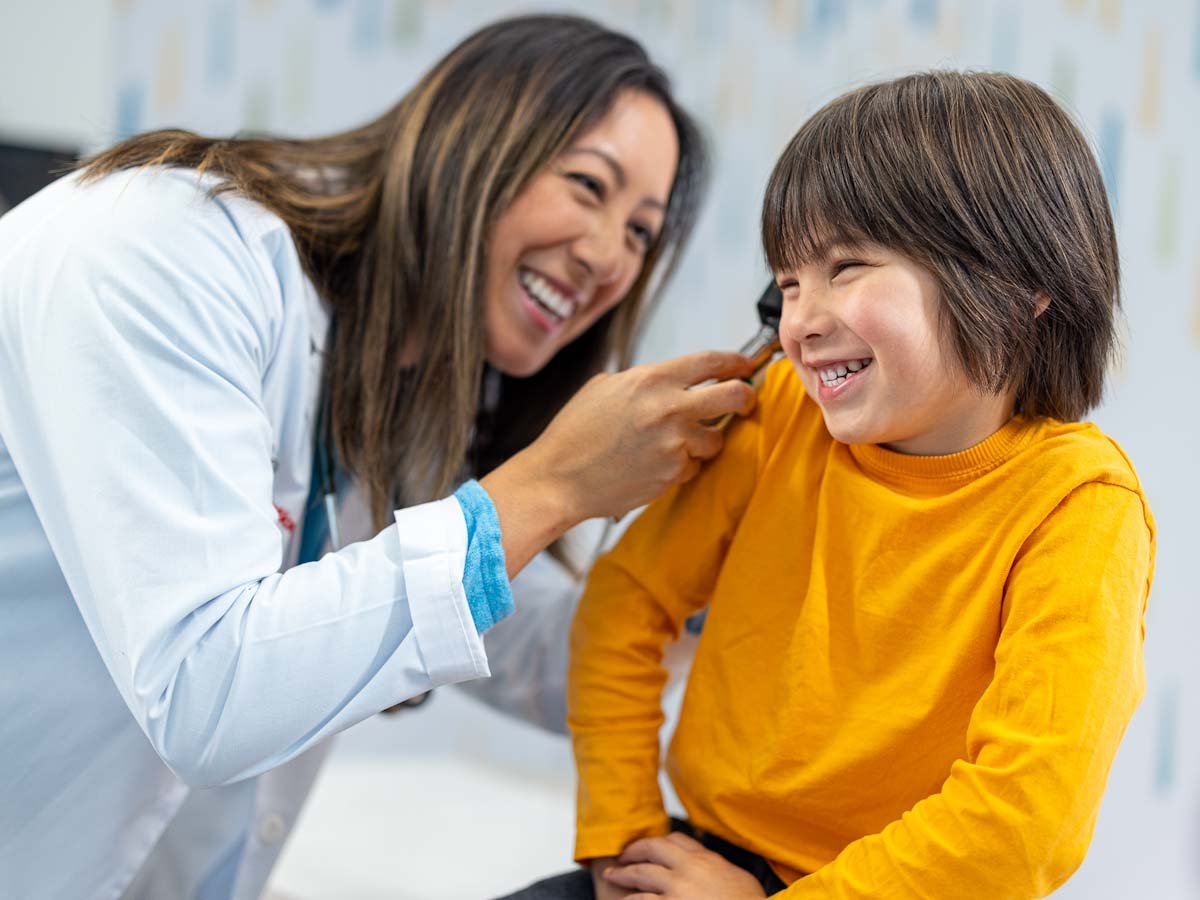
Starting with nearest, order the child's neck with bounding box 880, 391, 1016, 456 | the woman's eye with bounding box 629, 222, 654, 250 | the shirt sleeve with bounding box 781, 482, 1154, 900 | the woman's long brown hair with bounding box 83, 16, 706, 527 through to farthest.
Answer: the shirt sleeve with bounding box 781, 482, 1154, 900 → the child's neck with bounding box 880, 391, 1016, 456 → the woman's long brown hair with bounding box 83, 16, 706, 527 → the woman's eye with bounding box 629, 222, 654, 250

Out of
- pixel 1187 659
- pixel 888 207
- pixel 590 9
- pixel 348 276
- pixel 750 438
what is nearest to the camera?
pixel 888 207

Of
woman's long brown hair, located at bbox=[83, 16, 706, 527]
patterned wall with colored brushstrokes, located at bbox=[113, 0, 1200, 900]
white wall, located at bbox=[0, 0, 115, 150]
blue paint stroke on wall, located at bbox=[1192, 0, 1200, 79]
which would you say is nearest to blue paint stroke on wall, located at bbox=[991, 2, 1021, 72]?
patterned wall with colored brushstrokes, located at bbox=[113, 0, 1200, 900]

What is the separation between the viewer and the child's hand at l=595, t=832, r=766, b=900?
836 mm

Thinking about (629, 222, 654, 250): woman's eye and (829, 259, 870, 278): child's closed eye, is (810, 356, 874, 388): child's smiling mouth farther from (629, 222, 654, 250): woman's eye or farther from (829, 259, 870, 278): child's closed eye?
(629, 222, 654, 250): woman's eye

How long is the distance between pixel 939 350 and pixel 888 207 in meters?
0.10

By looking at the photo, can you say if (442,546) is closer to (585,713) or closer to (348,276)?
(585,713)

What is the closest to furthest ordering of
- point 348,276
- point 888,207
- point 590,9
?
point 888,207 < point 348,276 < point 590,9

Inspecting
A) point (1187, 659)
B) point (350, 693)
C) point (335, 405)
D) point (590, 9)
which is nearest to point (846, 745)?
point (350, 693)

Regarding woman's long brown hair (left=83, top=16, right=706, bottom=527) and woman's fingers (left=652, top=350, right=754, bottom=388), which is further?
woman's long brown hair (left=83, top=16, right=706, bottom=527)

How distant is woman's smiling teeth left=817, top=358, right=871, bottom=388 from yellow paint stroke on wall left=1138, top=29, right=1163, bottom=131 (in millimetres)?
870

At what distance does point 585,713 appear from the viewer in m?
0.97

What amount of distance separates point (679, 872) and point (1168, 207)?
3.44 feet

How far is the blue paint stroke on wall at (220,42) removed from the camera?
2.36 meters

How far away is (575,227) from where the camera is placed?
3.67 ft
